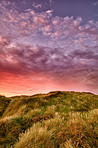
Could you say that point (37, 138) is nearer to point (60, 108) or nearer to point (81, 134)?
point (81, 134)

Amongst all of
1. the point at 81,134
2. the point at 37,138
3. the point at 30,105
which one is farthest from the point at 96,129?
the point at 30,105

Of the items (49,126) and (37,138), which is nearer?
(37,138)

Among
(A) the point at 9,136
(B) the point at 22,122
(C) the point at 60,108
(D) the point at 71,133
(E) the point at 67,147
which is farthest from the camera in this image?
(C) the point at 60,108

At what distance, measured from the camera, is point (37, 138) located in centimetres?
266

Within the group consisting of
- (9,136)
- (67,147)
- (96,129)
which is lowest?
(9,136)

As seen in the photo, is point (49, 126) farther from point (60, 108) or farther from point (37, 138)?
point (60, 108)

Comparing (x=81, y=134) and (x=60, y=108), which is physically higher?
(x=60, y=108)

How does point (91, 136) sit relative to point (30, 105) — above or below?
below

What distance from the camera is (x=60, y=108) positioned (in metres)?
6.53

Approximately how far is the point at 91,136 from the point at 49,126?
139 cm

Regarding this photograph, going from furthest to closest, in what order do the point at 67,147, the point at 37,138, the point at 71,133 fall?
the point at 71,133 < the point at 37,138 < the point at 67,147

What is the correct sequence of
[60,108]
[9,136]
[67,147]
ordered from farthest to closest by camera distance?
[60,108], [9,136], [67,147]

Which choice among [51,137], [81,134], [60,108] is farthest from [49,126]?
[60,108]

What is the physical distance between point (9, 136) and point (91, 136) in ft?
8.49
